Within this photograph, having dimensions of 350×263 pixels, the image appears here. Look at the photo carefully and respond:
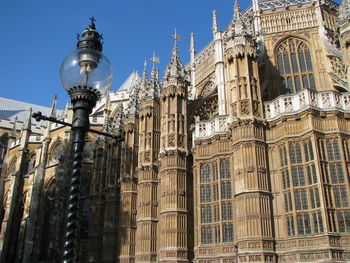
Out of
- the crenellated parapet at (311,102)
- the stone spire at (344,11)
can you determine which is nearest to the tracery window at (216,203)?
the crenellated parapet at (311,102)

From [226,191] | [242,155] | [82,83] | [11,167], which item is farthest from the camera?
[11,167]

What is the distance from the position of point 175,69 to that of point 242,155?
9674 millimetres

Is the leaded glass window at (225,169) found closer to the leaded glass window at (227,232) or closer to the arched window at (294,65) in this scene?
the leaded glass window at (227,232)

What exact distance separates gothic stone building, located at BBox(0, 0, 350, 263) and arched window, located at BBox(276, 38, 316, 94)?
0.07 metres

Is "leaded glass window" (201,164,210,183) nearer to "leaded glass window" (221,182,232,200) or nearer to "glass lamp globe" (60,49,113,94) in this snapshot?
"leaded glass window" (221,182,232,200)

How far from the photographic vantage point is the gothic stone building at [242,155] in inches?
626

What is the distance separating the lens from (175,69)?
2506cm

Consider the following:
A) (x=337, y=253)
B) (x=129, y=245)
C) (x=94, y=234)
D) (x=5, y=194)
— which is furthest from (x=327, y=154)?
(x=5, y=194)

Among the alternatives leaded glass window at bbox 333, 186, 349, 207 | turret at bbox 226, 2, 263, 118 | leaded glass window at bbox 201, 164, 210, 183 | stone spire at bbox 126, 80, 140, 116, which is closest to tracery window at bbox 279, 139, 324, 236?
leaded glass window at bbox 333, 186, 349, 207

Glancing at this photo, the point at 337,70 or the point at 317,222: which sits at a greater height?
the point at 337,70

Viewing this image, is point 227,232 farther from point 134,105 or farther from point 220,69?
point 134,105

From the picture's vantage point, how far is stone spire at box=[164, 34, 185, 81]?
80.6ft

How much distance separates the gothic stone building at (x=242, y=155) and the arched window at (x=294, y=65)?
65 millimetres

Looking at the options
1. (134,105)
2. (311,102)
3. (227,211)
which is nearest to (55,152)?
(134,105)
